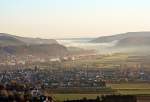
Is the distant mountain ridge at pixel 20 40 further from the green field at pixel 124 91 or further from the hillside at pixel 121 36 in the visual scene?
the green field at pixel 124 91

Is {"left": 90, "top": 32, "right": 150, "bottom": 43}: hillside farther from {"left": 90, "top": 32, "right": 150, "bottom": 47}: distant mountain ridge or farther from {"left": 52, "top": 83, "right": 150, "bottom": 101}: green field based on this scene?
{"left": 52, "top": 83, "right": 150, "bottom": 101}: green field

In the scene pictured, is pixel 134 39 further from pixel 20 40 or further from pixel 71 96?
pixel 71 96

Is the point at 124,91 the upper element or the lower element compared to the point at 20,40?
lower

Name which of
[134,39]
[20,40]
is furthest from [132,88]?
[20,40]

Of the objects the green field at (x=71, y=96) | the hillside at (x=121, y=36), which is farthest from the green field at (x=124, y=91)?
the hillside at (x=121, y=36)

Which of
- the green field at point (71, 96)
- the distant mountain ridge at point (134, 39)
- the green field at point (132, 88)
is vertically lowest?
the green field at point (71, 96)

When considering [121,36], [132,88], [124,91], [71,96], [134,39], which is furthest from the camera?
[121,36]

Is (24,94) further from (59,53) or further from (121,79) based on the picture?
(59,53)

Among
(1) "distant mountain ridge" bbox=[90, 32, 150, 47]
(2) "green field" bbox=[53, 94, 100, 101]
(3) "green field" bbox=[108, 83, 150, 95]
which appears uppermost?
(1) "distant mountain ridge" bbox=[90, 32, 150, 47]

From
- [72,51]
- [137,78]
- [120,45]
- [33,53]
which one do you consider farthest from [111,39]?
[137,78]

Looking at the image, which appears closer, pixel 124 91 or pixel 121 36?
pixel 124 91

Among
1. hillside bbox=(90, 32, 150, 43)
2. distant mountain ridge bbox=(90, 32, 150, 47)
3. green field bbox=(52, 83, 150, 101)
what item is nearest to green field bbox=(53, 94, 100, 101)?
green field bbox=(52, 83, 150, 101)
